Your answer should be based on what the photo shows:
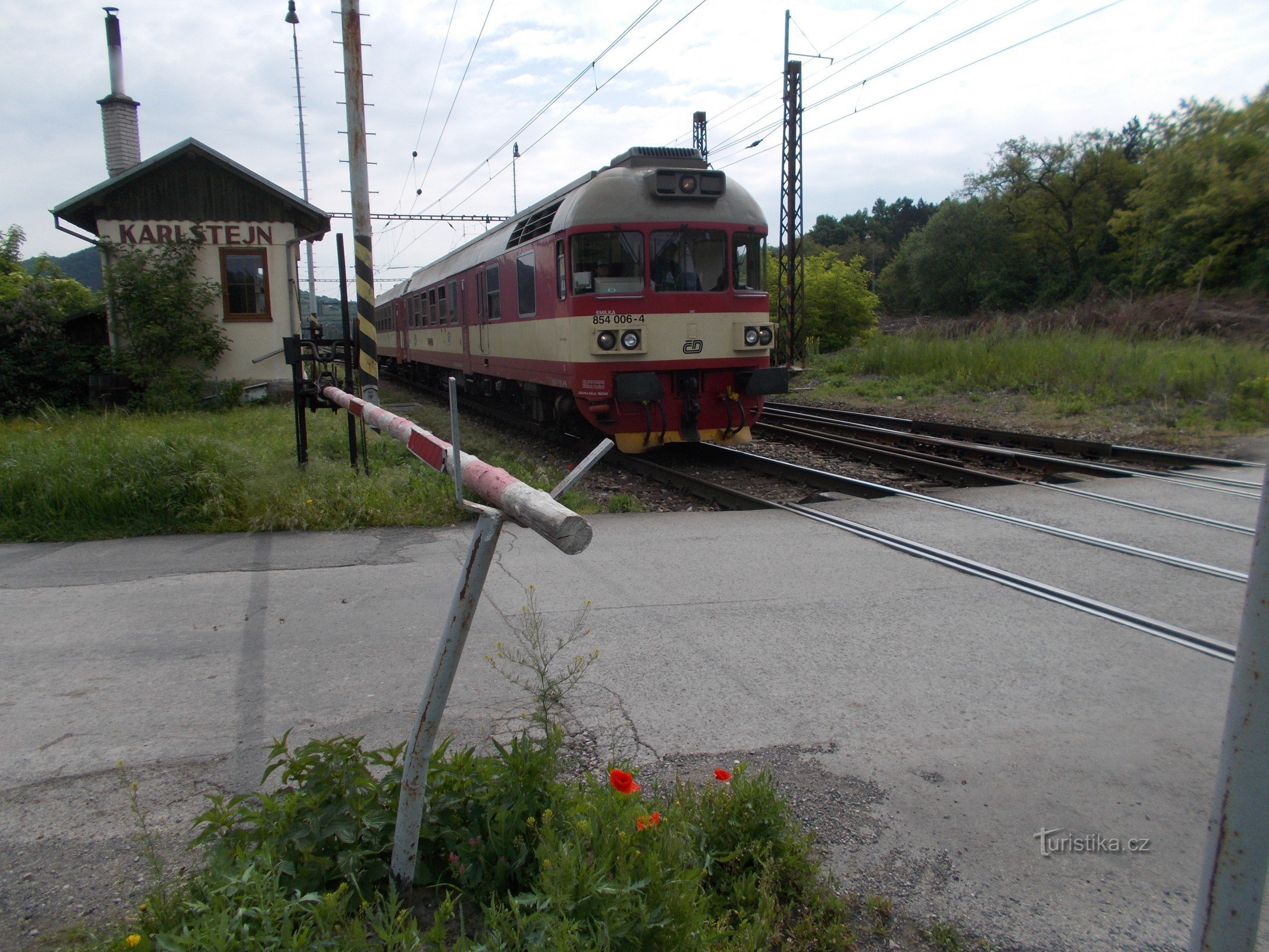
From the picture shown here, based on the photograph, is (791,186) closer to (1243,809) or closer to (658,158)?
(658,158)

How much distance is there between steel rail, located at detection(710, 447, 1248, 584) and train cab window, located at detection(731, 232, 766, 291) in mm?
2187

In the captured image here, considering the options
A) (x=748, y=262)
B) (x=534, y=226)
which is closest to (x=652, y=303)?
(x=748, y=262)

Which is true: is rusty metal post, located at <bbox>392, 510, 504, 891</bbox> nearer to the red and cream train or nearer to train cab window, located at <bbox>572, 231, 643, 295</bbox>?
the red and cream train

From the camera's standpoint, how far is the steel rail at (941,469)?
6582 millimetres

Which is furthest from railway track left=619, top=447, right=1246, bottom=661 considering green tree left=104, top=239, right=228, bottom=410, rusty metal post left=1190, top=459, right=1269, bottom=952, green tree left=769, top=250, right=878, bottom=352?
green tree left=769, top=250, right=878, bottom=352

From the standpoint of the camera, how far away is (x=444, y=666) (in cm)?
206

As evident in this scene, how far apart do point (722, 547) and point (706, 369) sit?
4471 millimetres

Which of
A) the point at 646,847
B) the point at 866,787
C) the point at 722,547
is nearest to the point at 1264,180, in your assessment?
the point at 722,547

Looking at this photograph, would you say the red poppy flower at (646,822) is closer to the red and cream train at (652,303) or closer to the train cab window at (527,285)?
the red and cream train at (652,303)

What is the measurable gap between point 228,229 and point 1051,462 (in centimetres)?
1499

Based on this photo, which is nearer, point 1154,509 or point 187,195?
point 1154,509

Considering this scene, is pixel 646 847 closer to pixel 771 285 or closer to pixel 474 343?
pixel 474 343

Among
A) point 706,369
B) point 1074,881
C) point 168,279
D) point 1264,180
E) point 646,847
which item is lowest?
point 1074,881

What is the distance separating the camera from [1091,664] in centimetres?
391
